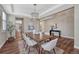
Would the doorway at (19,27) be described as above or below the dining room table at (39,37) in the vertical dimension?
above

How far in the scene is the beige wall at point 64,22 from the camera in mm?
2215

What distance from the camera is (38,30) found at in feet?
7.57

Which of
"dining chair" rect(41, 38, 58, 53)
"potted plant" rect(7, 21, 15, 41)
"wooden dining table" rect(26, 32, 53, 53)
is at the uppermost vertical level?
"potted plant" rect(7, 21, 15, 41)

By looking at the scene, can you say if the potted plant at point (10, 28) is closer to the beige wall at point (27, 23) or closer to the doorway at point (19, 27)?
the doorway at point (19, 27)

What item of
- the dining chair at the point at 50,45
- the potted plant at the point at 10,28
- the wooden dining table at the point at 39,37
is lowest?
the dining chair at the point at 50,45

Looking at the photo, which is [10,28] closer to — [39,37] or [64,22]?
[39,37]

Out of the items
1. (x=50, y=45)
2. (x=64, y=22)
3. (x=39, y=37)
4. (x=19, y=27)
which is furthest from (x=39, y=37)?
(x=64, y=22)

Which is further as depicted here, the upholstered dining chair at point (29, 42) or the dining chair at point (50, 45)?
the upholstered dining chair at point (29, 42)

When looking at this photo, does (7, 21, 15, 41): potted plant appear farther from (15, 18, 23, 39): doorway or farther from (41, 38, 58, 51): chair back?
(41, 38, 58, 51): chair back

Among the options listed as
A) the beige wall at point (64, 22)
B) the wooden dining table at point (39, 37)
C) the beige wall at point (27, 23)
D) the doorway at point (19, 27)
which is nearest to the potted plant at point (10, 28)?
the doorway at point (19, 27)

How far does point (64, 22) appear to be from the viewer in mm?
2312

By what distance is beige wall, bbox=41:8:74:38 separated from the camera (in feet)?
7.27

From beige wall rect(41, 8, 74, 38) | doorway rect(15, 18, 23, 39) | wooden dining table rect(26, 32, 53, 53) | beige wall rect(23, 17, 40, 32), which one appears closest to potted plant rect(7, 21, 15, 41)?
doorway rect(15, 18, 23, 39)
